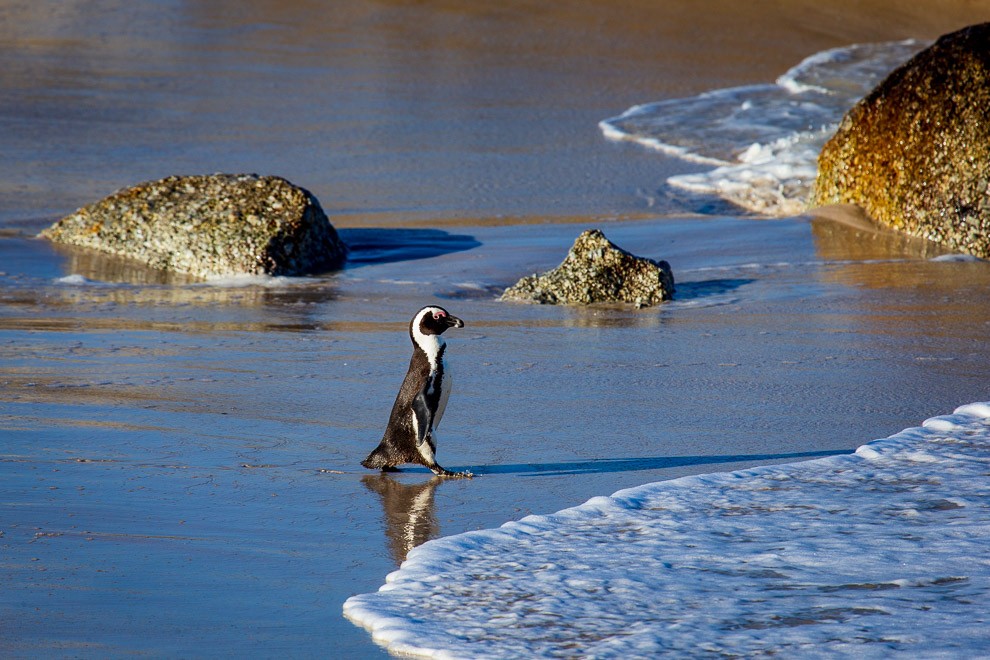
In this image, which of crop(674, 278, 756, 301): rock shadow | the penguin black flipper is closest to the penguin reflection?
the penguin black flipper

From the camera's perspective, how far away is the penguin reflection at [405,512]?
4341 mm

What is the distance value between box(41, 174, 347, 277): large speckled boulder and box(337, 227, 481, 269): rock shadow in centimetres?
26

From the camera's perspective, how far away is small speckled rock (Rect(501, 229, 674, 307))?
28.0 ft

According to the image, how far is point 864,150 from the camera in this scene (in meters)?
11.3

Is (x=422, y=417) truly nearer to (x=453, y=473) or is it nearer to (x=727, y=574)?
(x=453, y=473)

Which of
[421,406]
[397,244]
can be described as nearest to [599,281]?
[397,244]

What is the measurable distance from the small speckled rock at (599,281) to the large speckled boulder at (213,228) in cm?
214

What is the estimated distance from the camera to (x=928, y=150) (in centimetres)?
1067

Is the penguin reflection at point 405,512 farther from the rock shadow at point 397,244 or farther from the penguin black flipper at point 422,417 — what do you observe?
the rock shadow at point 397,244

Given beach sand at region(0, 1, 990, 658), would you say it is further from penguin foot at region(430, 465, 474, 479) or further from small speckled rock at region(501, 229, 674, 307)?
small speckled rock at region(501, 229, 674, 307)

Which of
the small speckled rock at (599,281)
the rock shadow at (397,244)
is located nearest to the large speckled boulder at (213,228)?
the rock shadow at (397,244)

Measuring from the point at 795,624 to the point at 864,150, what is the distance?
8.41m

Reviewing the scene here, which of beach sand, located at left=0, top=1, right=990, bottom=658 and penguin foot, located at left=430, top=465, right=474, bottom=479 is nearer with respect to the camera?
beach sand, located at left=0, top=1, right=990, bottom=658

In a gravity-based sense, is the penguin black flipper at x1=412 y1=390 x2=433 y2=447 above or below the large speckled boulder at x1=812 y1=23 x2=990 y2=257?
below
